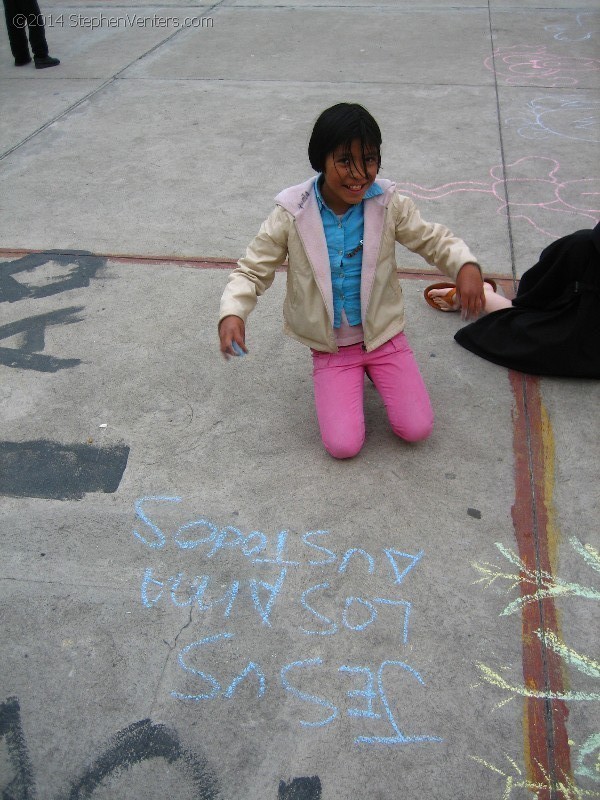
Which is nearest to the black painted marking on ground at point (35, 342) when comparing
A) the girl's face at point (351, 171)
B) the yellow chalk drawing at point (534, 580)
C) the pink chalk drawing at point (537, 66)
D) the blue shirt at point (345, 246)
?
the blue shirt at point (345, 246)

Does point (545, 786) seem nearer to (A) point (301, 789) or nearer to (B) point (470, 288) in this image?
(A) point (301, 789)

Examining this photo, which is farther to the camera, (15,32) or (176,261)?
(15,32)

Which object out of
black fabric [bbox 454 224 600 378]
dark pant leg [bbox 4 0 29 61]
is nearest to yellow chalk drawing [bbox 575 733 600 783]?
black fabric [bbox 454 224 600 378]

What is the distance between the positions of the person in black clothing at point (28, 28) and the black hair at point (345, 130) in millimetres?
5707

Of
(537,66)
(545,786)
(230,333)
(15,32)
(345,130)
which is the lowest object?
(545,786)

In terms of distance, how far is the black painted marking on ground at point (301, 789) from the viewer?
5.58ft

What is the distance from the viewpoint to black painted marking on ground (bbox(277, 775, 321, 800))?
66.9 inches

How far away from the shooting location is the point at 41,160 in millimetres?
5035

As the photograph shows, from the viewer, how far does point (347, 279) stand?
260 centimetres

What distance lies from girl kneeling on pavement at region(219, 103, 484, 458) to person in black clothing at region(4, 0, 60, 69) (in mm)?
5573

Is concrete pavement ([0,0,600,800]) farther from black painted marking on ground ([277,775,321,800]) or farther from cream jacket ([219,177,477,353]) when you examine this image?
cream jacket ([219,177,477,353])

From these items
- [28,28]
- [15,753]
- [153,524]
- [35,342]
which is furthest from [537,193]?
[28,28]

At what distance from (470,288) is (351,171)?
0.51 meters

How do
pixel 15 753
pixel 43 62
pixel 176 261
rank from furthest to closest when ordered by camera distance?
pixel 43 62, pixel 176 261, pixel 15 753
